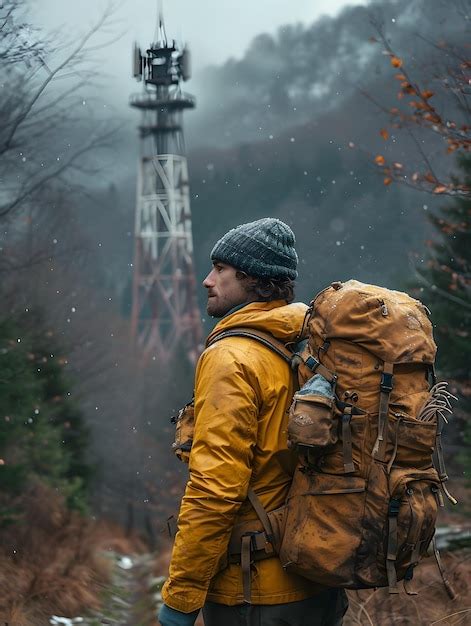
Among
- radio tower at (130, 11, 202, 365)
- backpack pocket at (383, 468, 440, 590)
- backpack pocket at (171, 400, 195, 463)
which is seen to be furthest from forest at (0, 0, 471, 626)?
backpack pocket at (171, 400, 195, 463)

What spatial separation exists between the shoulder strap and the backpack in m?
0.13

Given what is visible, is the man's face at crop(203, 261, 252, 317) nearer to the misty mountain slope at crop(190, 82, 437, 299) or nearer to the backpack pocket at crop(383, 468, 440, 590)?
the backpack pocket at crop(383, 468, 440, 590)

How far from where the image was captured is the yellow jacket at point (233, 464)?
259 cm

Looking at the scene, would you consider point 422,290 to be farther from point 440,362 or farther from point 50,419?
point 50,419

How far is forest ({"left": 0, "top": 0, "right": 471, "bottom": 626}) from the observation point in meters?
7.06

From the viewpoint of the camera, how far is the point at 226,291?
295cm

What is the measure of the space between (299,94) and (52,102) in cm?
1680

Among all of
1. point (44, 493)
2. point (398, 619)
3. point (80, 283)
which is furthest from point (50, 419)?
point (398, 619)

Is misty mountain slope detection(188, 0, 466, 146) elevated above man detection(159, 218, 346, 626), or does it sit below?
above

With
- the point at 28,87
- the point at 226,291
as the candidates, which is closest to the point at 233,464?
the point at 226,291

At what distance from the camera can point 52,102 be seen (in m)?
7.54

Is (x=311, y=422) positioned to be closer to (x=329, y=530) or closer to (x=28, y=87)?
(x=329, y=530)

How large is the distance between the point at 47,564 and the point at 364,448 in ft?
26.4

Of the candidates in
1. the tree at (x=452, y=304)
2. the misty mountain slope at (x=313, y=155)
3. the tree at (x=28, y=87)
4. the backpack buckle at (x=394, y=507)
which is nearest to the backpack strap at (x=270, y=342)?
the backpack buckle at (x=394, y=507)
